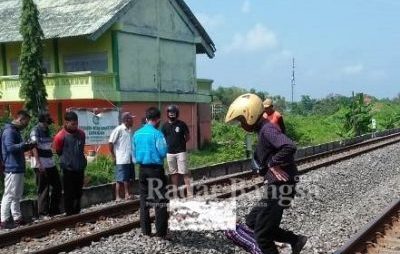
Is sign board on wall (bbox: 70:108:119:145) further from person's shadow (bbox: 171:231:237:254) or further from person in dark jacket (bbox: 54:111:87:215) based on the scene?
person's shadow (bbox: 171:231:237:254)

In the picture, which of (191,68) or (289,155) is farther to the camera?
(191,68)

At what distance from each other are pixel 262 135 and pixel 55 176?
18.7 feet

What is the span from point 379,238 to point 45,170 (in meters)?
5.62

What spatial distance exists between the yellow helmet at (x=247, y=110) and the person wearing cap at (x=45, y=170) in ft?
17.3

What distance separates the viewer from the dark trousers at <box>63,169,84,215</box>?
9570 millimetres

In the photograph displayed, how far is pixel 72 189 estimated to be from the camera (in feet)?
31.6

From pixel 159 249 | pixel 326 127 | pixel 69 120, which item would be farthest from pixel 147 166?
pixel 326 127

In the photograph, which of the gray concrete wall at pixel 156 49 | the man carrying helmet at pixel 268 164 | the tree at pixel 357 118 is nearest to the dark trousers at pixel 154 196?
the man carrying helmet at pixel 268 164

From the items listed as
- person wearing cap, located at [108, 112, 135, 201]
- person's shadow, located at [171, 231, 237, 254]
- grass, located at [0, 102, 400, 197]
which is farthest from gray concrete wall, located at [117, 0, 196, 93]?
person's shadow, located at [171, 231, 237, 254]

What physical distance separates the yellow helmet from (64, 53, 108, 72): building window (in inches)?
722

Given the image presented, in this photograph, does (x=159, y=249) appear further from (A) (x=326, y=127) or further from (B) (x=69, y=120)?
(A) (x=326, y=127)

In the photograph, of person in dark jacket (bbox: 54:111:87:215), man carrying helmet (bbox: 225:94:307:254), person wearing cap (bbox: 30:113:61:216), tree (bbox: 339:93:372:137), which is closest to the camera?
man carrying helmet (bbox: 225:94:307:254)

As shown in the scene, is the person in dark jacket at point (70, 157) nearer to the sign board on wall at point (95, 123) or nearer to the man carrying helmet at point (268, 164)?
the man carrying helmet at point (268, 164)

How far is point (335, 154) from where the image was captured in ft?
74.9
